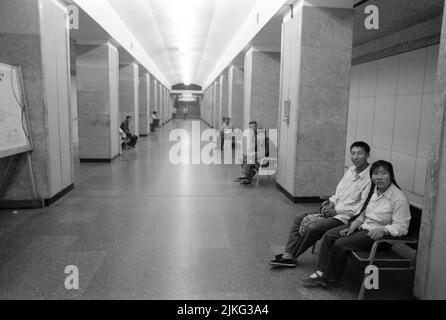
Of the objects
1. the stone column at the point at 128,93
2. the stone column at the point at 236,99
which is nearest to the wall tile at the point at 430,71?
the stone column at the point at 236,99

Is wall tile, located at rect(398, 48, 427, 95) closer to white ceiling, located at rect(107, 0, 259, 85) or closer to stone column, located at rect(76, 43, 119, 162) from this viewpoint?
white ceiling, located at rect(107, 0, 259, 85)

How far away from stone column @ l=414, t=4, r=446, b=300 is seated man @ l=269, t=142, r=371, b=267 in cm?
70

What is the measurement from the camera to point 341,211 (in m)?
3.51

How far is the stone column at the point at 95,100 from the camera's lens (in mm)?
9555

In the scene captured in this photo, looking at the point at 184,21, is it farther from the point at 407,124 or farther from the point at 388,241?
the point at 388,241

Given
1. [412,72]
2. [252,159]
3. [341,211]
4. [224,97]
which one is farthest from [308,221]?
[224,97]

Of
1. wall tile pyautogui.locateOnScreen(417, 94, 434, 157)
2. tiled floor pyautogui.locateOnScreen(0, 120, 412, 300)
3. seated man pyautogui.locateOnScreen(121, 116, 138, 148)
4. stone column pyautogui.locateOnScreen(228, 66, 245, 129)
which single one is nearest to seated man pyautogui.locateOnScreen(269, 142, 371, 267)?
tiled floor pyautogui.locateOnScreen(0, 120, 412, 300)

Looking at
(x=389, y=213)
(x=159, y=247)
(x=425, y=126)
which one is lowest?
(x=159, y=247)

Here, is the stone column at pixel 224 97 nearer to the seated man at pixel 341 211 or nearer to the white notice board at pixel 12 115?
the white notice board at pixel 12 115

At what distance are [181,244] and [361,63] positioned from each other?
916cm

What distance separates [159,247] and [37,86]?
10.2 ft

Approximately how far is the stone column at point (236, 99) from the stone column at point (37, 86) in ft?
26.1

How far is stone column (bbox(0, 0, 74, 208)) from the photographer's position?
5141mm

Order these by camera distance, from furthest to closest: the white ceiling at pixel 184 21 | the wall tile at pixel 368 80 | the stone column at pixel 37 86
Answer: the wall tile at pixel 368 80
the white ceiling at pixel 184 21
the stone column at pixel 37 86
